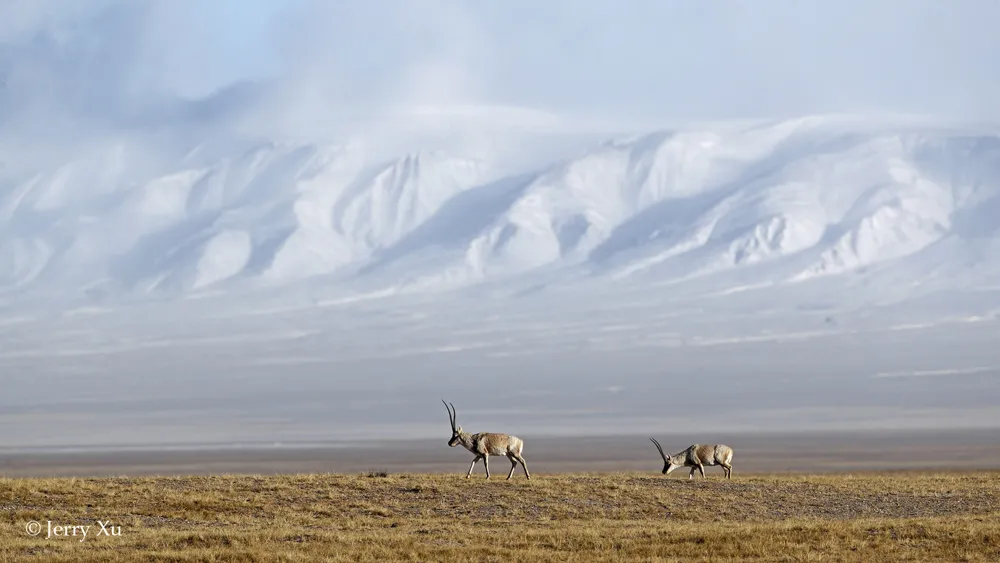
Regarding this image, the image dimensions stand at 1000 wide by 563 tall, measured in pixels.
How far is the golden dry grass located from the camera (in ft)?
78.3

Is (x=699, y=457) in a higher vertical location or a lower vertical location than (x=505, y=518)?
higher

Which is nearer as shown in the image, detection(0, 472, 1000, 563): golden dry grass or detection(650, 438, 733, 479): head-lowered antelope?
detection(0, 472, 1000, 563): golden dry grass

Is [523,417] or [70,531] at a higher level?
[523,417]

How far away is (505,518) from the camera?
28.5 m

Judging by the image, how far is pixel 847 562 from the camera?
23.1 metres

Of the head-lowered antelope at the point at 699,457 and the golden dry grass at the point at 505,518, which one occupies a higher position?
the head-lowered antelope at the point at 699,457

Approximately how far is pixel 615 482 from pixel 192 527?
387 inches

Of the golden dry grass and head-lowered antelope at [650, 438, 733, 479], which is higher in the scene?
head-lowered antelope at [650, 438, 733, 479]

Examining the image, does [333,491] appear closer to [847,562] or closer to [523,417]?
[847,562]

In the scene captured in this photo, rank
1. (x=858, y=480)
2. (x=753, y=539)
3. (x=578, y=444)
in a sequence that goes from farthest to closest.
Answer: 1. (x=578, y=444)
2. (x=858, y=480)
3. (x=753, y=539)

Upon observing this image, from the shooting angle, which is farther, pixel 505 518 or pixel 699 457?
pixel 699 457

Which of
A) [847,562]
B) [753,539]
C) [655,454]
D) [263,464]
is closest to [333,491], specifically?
[753,539]

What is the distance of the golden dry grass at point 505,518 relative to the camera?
2386 cm

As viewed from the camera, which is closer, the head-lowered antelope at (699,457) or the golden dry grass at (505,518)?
the golden dry grass at (505,518)
